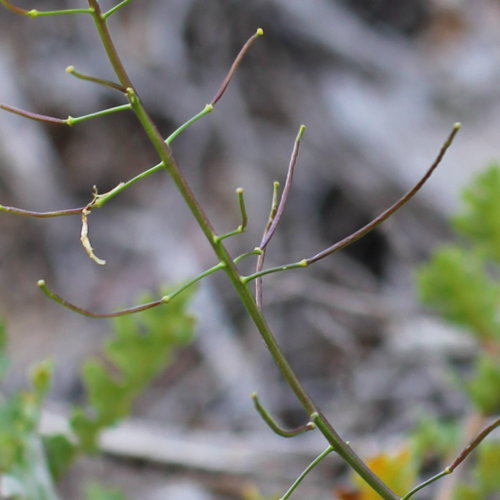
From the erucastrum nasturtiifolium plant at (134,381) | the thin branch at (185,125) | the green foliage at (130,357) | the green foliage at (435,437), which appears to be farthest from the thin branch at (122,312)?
the green foliage at (435,437)

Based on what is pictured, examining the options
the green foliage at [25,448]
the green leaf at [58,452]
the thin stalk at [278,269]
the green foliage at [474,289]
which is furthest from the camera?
the green foliage at [474,289]

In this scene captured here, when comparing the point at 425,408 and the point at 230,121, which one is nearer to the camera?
the point at 425,408

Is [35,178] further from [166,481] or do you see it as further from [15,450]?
[15,450]

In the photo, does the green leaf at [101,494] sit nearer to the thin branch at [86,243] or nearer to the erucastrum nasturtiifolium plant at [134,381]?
the erucastrum nasturtiifolium plant at [134,381]

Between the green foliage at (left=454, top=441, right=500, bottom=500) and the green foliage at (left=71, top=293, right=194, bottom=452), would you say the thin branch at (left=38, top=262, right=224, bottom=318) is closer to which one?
the green foliage at (left=71, top=293, right=194, bottom=452)

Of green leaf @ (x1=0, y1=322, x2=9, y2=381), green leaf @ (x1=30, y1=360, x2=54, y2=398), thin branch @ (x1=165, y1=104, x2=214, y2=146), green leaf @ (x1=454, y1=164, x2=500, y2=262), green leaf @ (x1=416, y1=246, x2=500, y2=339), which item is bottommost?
thin branch @ (x1=165, y1=104, x2=214, y2=146)

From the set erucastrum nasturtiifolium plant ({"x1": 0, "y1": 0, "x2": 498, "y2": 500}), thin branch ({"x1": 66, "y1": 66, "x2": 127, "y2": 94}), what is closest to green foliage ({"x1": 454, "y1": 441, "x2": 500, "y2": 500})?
erucastrum nasturtiifolium plant ({"x1": 0, "y1": 0, "x2": 498, "y2": 500})

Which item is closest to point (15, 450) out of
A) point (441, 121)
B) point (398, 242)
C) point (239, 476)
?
point (239, 476)
